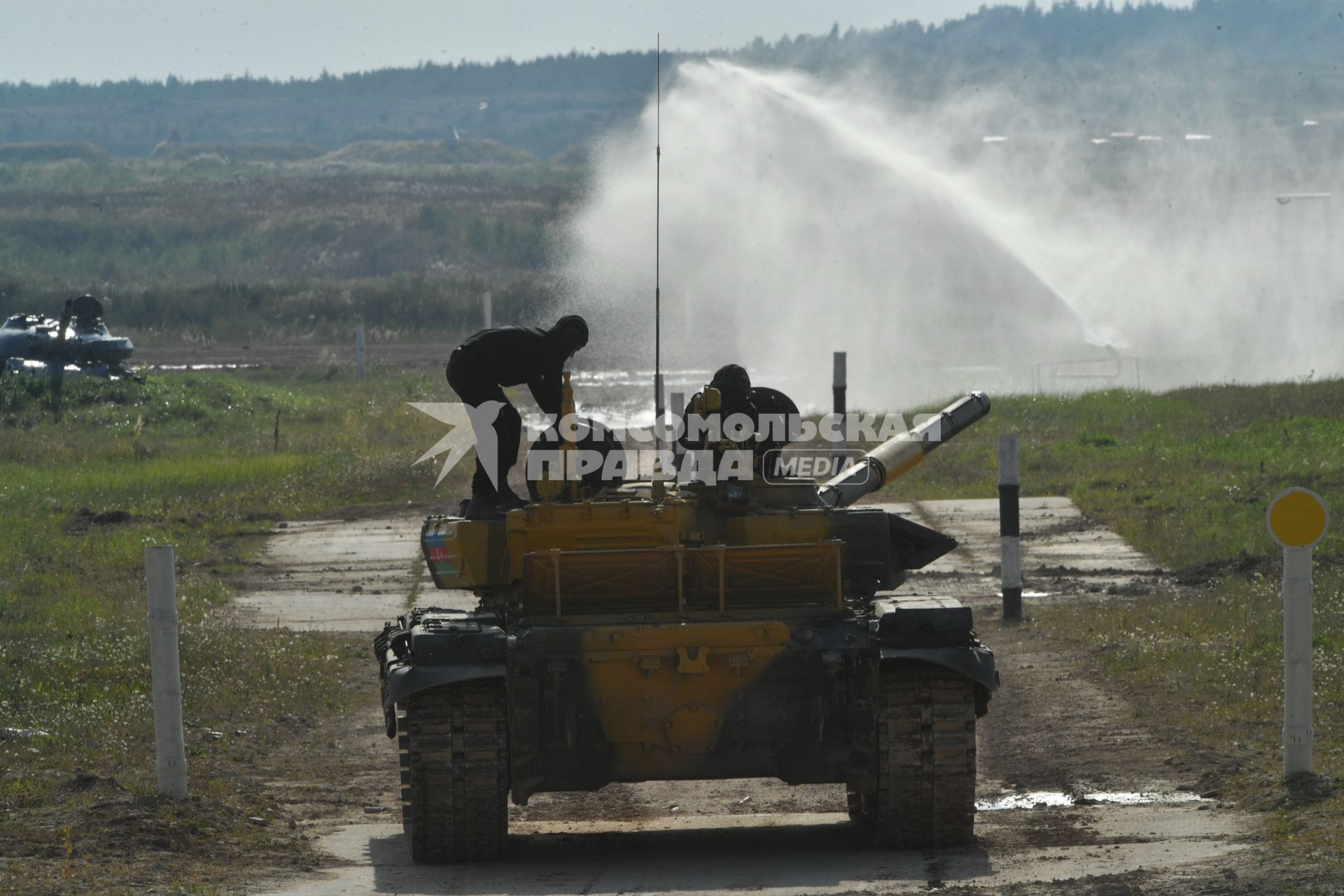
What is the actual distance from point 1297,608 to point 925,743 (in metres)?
1.92

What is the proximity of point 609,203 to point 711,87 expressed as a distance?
680 centimetres

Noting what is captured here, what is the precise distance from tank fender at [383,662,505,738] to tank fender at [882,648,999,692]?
1667 mm

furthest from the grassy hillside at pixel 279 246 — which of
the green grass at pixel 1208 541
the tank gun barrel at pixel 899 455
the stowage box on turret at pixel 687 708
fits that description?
the stowage box on turret at pixel 687 708

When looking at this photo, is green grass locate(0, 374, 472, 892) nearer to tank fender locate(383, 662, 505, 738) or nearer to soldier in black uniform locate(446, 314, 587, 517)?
tank fender locate(383, 662, 505, 738)

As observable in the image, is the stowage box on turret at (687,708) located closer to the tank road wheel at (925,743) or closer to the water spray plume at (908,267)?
the tank road wheel at (925,743)

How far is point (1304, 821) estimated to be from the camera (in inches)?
313

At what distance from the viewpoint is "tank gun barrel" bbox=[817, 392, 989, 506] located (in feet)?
34.7

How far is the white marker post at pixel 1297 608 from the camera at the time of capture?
8.77 m

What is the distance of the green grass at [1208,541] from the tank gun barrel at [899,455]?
2003 mm

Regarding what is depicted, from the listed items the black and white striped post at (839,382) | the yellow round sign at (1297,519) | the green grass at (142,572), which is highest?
the black and white striped post at (839,382)

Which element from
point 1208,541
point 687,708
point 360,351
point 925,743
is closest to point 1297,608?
point 925,743

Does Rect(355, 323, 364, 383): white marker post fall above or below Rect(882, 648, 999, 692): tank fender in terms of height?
above

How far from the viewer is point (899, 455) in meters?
11.2
